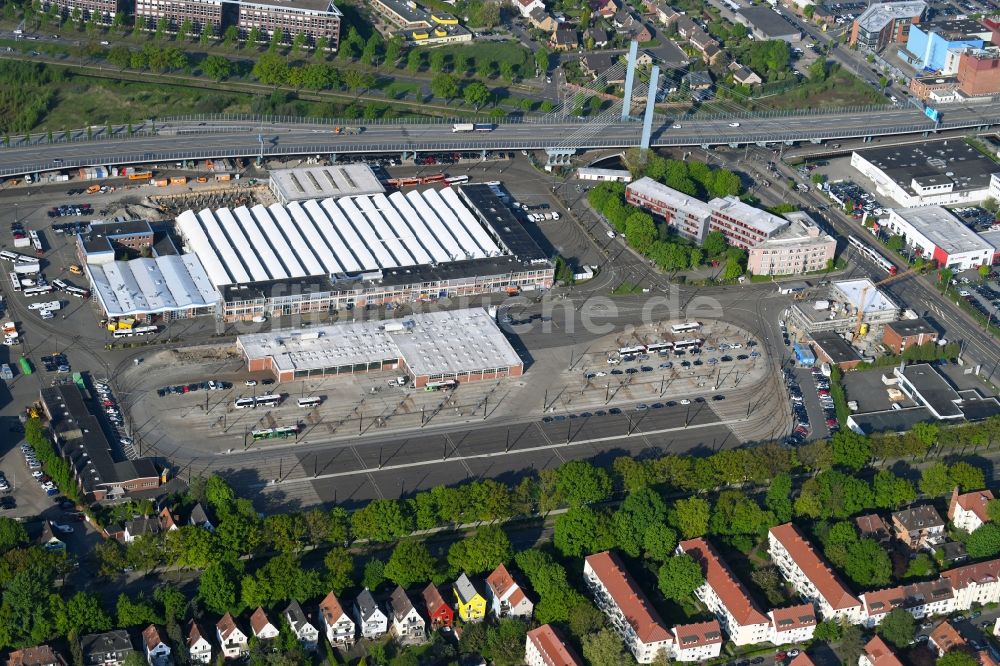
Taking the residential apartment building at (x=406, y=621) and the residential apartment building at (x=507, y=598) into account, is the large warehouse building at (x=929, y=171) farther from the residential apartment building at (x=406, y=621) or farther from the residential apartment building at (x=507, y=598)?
the residential apartment building at (x=406, y=621)

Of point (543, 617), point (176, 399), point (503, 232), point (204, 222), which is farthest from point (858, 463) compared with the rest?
point (204, 222)

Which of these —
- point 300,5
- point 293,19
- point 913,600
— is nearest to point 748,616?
point 913,600

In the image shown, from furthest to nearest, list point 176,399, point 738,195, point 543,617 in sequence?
Answer: point 738,195 < point 176,399 < point 543,617

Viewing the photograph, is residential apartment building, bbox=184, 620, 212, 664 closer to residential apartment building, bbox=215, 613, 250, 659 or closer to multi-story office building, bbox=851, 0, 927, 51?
residential apartment building, bbox=215, 613, 250, 659

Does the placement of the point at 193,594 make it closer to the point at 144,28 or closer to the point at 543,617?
the point at 543,617

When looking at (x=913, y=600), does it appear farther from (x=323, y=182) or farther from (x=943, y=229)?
(x=323, y=182)

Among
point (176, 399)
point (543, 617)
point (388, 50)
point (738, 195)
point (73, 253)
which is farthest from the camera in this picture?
point (388, 50)

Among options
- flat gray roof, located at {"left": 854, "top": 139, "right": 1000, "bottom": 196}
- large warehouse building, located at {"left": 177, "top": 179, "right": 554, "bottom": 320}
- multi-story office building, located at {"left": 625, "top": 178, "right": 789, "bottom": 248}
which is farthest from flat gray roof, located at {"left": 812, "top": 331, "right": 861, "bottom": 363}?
flat gray roof, located at {"left": 854, "top": 139, "right": 1000, "bottom": 196}

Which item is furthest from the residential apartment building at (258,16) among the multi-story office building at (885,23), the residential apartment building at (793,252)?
the multi-story office building at (885,23)
